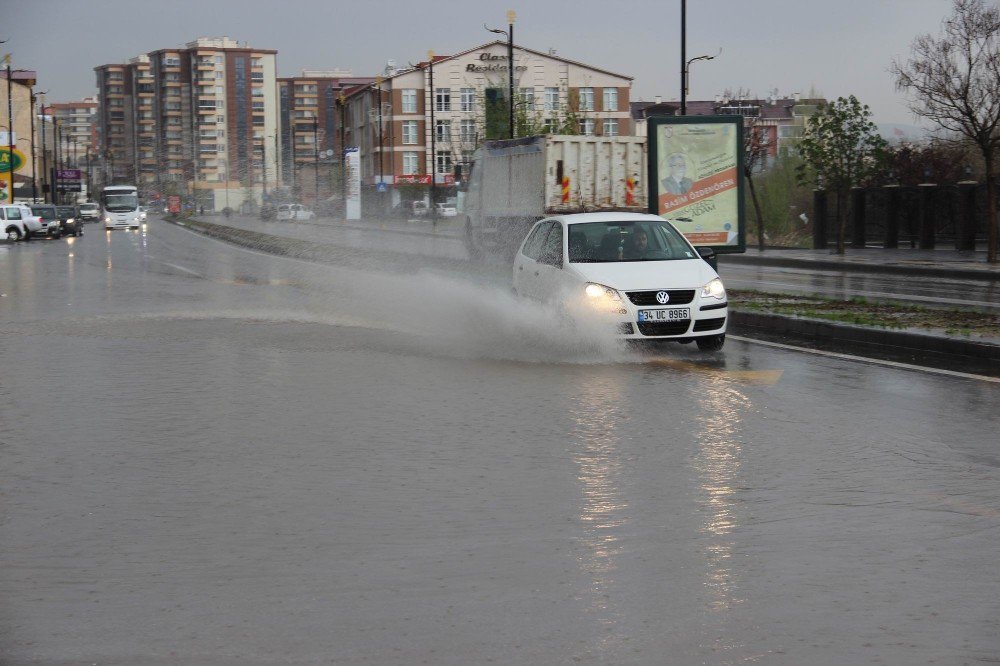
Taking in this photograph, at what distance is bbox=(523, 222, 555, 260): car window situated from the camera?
15406 millimetres

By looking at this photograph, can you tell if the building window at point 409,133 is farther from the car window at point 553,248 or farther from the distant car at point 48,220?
the car window at point 553,248

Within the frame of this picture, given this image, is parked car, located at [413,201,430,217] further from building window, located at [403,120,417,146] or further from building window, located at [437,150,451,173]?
building window, located at [403,120,417,146]

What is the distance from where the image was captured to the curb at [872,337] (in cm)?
1299

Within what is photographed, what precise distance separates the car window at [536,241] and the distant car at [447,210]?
87326 millimetres

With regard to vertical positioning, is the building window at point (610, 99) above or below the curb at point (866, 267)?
above

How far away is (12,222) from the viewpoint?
5834cm

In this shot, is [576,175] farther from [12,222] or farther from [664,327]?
[12,222]

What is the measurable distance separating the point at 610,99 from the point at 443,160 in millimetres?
16582

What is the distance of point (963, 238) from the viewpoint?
3838cm

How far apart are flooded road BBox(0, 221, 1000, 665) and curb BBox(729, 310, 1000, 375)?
1268mm

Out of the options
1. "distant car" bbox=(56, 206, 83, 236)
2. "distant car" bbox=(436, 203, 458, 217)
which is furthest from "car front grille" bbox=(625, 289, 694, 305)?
"distant car" bbox=(436, 203, 458, 217)

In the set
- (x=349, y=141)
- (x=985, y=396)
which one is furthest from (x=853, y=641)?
(x=349, y=141)

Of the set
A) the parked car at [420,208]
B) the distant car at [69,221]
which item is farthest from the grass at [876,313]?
the parked car at [420,208]

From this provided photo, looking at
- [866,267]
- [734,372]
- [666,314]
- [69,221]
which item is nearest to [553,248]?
[666,314]
